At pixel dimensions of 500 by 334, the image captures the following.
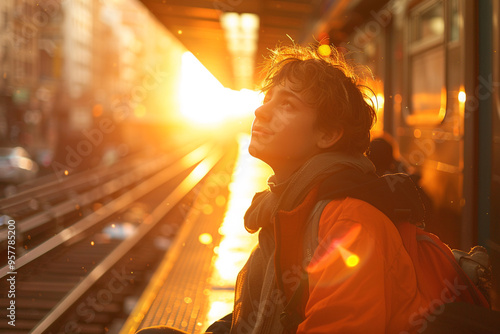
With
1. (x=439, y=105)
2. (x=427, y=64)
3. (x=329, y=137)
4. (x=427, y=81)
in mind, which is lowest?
(x=329, y=137)

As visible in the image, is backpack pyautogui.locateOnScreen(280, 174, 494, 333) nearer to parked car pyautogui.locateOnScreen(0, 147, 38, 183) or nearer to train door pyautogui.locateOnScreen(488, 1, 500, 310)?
train door pyautogui.locateOnScreen(488, 1, 500, 310)

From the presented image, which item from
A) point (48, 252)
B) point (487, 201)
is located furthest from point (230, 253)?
point (487, 201)

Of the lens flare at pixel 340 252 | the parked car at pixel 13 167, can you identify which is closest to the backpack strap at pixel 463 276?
the lens flare at pixel 340 252

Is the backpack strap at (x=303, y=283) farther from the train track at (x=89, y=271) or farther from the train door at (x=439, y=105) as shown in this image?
the train track at (x=89, y=271)

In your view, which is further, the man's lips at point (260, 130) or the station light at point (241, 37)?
the station light at point (241, 37)

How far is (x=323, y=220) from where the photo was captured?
1.37 metres

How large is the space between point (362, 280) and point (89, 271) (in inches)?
241

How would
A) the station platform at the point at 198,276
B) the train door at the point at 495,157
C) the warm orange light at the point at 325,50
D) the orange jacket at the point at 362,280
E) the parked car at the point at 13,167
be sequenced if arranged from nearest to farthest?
the orange jacket at the point at 362,280 < the warm orange light at the point at 325,50 < the train door at the point at 495,157 < the station platform at the point at 198,276 < the parked car at the point at 13,167

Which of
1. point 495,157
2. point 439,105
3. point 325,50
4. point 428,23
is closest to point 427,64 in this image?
point 428,23

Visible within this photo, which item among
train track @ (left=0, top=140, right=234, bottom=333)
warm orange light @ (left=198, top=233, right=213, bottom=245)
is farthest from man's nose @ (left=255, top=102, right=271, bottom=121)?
warm orange light @ (left=198, top=233, right=213, bottom=245)

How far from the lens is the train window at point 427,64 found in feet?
15.2

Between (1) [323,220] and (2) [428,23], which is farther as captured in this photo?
(2) [428,23]

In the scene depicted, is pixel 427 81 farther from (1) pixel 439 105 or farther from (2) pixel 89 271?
(2) pixel 89 271

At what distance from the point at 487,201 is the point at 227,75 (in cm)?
1148
